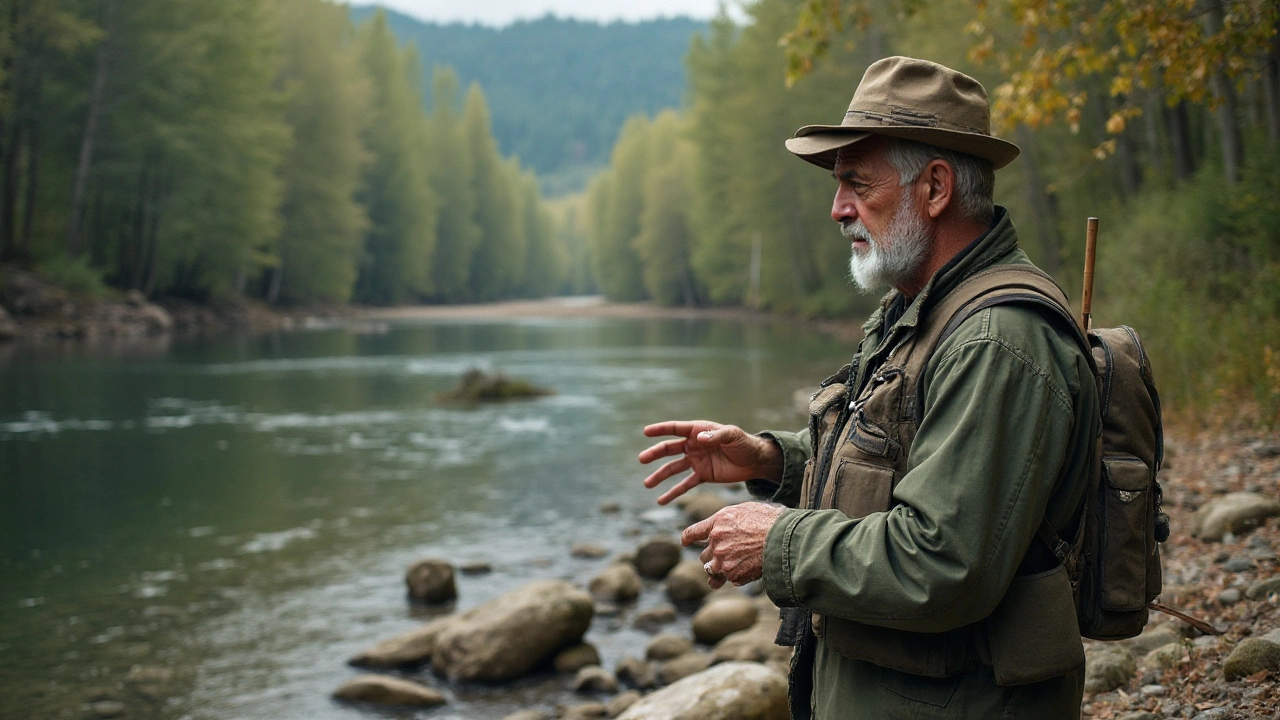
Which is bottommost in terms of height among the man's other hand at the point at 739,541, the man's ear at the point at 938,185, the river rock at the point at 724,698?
the river rock at the point at 724,698

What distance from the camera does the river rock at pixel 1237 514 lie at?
573 cm

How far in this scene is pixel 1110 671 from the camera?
4254 millimetres

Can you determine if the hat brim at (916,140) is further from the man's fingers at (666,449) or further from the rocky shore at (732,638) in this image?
the rocky shore at (732,638)

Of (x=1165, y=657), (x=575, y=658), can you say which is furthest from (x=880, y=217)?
(x=575, y=658)

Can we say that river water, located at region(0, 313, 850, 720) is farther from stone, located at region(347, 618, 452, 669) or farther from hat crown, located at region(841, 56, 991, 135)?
hat crown, located at region(841, 56, 991, 135)

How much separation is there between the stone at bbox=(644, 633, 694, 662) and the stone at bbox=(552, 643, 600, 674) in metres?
0.33

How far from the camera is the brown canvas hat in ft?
6.97

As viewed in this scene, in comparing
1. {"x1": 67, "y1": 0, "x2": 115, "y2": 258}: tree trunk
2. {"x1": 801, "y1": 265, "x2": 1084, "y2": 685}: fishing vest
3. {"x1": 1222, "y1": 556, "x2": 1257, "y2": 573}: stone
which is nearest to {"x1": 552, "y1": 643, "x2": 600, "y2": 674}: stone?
{"x1": 1222, "y1": 556, "x2": 1257, "y2": 573}: stone

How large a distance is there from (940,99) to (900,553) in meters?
0.90

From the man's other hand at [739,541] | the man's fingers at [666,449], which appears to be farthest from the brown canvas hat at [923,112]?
the man's fingers at [666,449]

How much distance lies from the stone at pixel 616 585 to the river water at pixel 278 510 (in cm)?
19

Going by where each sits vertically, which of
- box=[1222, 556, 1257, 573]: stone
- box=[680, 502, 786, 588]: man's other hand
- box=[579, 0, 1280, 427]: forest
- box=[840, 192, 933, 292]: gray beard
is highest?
box=[579, 0, 1280, 427]: forest

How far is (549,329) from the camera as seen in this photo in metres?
43.6

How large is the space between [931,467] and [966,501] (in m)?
0.08
